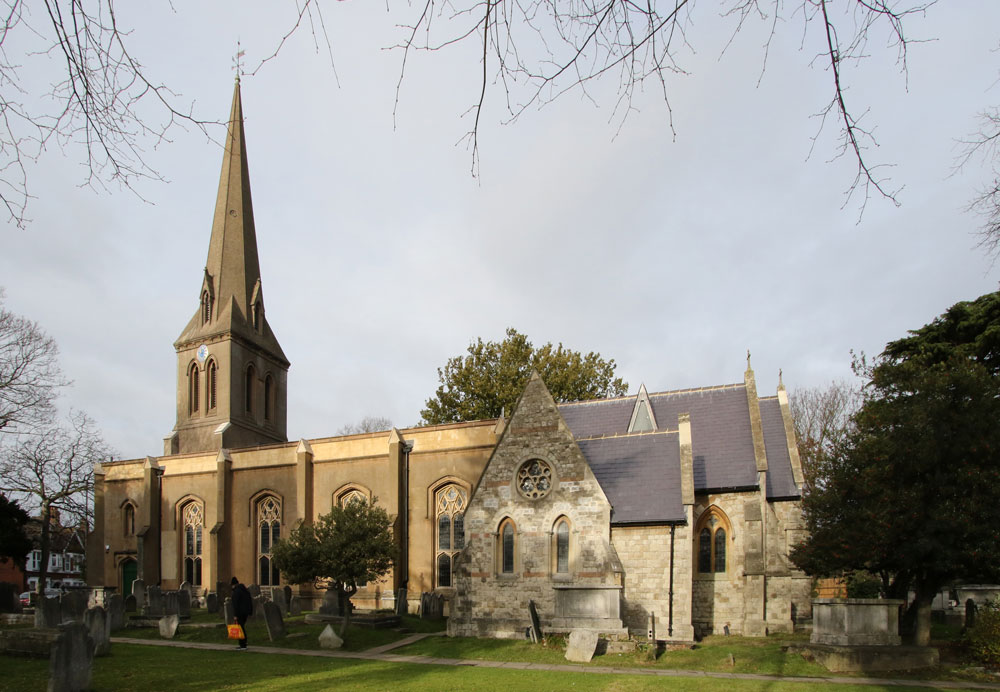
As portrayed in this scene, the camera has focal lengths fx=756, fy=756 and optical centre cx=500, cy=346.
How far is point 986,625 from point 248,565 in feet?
96.8

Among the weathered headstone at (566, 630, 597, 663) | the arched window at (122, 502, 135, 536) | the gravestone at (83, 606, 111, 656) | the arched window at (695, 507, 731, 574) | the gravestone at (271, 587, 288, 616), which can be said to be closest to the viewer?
the gravestone at (83, 606, 111, 656)

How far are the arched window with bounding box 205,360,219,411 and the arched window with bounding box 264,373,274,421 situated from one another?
3.28m

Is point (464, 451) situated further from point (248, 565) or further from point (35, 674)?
point (35, 674)

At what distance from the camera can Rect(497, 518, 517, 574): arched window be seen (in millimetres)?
22625

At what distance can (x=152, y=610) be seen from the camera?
2644 cm

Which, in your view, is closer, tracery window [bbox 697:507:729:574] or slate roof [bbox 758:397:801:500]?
tracery window [bbox 697:507:729:574]

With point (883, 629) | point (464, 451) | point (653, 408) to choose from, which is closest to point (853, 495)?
point (883, 629)

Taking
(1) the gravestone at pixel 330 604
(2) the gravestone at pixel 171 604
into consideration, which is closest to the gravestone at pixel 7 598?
(2) the gravestone at pixel 171 604

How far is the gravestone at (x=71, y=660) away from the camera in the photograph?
1223 centimetres

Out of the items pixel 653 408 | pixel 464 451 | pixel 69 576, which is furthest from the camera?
pixel 69 576

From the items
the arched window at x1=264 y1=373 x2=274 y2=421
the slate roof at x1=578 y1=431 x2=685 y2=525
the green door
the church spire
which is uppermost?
the church spire

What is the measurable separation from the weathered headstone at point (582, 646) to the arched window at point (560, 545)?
12.6ft

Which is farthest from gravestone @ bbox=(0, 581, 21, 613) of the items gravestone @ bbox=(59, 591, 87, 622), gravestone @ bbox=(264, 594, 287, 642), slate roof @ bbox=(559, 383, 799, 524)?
slate roof @ bbox=(559, 383, 799, 524)

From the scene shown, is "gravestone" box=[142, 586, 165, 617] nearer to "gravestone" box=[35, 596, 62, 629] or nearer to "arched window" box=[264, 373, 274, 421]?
"gravestone" box=[35, 596, 62, 629]
